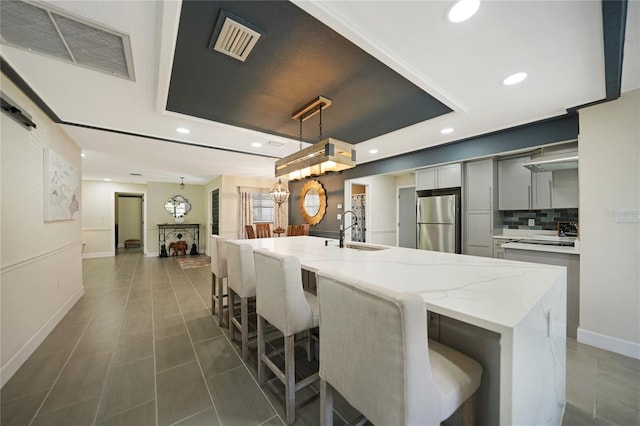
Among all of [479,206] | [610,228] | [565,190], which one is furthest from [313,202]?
[610,228]

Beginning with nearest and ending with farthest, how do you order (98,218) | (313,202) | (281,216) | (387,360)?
(387,360) < (313,202) < (281,216) < (98,218)

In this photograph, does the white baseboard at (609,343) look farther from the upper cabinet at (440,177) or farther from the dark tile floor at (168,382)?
the upper cabinet at (440,177)

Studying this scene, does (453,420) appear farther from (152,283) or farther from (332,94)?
(152,283)

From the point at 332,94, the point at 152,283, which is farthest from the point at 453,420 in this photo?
the point at 152,283

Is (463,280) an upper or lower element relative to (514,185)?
lower

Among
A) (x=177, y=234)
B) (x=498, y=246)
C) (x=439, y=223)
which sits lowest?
(x=177, y=234)

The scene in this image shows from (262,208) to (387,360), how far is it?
657cm

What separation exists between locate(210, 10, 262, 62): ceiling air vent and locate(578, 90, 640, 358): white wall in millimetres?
3122

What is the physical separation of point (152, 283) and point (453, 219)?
Answer: 5.27m

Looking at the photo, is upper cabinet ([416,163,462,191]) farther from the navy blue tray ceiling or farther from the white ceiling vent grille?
the white ceiling vent grille

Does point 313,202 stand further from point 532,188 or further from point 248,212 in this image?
point 532,188

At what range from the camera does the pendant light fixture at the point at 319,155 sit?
85.0 inches

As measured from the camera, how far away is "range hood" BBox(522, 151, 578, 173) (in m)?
2.41

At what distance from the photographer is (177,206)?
25.7 ft
